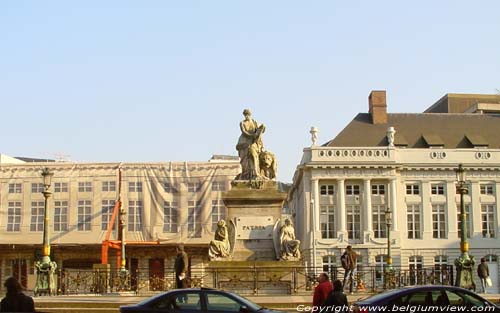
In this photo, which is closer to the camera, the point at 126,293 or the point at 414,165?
the point at 126,293

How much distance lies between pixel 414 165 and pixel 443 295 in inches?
2510

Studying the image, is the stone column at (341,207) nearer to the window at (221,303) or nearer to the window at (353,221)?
the window at (353,221)

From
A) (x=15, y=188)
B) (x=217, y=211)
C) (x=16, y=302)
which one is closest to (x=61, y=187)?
(x=15, y=188)

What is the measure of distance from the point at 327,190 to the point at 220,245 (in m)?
53.0

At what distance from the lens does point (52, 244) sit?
75.1m

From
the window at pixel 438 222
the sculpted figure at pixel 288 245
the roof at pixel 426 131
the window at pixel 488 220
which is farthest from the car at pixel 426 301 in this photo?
the window at pixel 488 220

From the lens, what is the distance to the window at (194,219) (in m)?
76.1

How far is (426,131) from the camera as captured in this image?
82875 mm

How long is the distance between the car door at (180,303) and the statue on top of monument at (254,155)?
39.0 ft

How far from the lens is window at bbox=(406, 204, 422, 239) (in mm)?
79688

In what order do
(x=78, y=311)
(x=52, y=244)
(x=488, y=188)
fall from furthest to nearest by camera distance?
1. (x=488, y=188)
2. (x=52, y=244)
3. (x=78, y=311)

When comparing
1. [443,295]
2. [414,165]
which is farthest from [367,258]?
[443,295]

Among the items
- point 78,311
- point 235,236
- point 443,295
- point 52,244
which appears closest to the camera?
point 443,295

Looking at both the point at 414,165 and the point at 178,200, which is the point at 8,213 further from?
the point at 414,165
